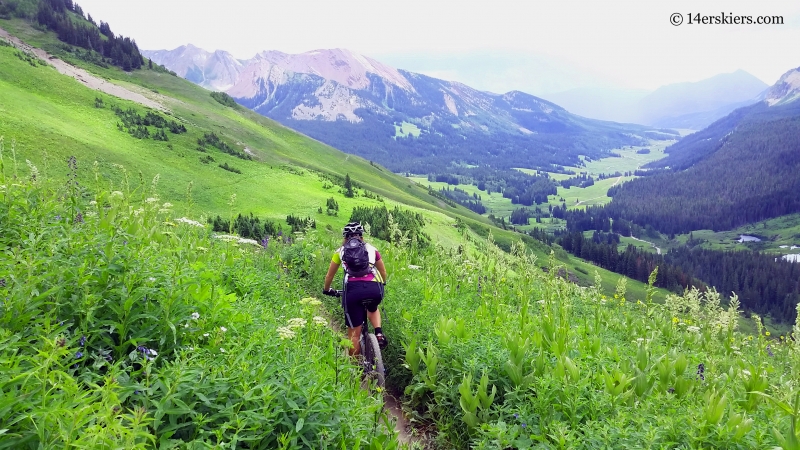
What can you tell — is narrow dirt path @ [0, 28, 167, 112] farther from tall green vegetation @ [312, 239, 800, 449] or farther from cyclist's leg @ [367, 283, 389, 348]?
tall green vegetation @ [312, 239, 800, 449]

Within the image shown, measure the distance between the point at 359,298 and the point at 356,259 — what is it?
0.70m

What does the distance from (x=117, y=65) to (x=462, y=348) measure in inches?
3898

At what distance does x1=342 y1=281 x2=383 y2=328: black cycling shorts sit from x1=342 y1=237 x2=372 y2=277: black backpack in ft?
0.64

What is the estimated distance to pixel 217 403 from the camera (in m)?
3.75

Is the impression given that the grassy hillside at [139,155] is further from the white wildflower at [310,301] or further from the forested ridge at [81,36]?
the forested ridge at [81,36]

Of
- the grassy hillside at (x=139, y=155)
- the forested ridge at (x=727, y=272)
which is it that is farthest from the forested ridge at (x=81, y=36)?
the forested ridge at (x=727, y=272)

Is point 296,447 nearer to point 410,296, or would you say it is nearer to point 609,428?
point 609,428

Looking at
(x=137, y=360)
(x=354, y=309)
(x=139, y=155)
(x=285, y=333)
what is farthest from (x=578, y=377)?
(x=139, y=155)

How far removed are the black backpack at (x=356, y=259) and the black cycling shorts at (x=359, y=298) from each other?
0.64 ft

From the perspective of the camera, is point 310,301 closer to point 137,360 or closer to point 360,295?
point 360,295

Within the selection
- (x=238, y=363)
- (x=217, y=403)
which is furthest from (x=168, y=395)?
(x=238, y=363)

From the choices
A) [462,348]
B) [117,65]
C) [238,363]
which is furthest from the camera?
[117,65]

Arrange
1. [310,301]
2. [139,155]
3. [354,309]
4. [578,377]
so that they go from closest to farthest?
1. [578,377]
2. [310,301]
3. [354,309]
4. [139,155]

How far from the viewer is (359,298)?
756 cm
